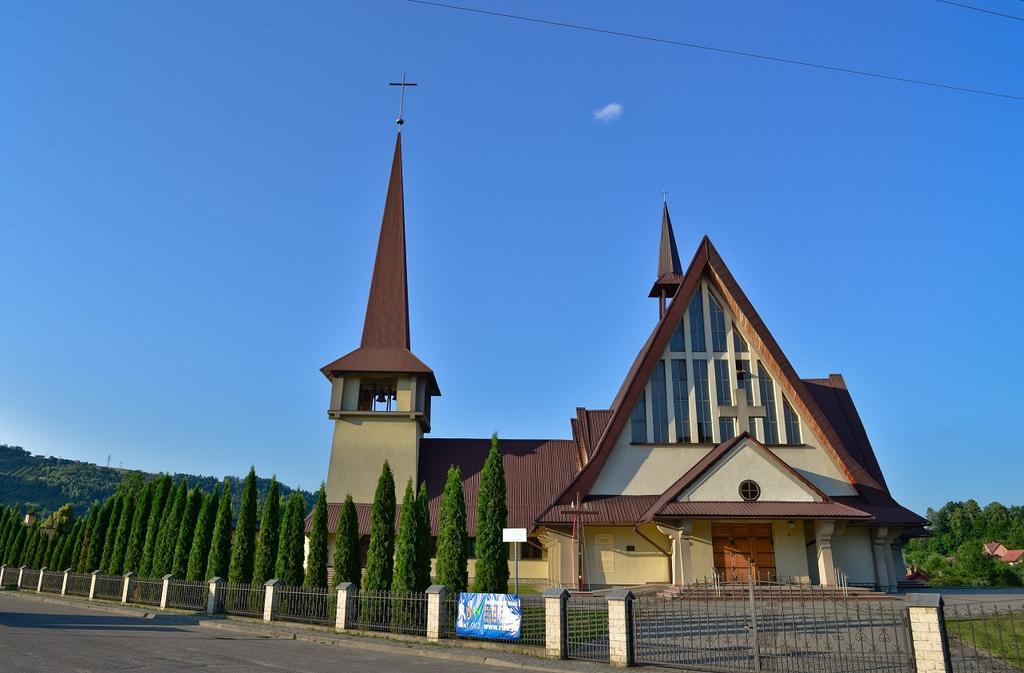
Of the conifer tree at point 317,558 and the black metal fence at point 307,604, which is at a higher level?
the conifer tree at point 317,558

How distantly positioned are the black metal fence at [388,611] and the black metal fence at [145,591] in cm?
937

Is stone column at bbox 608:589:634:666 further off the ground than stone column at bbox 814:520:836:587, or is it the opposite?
stone column at bbox 814:520:836:587

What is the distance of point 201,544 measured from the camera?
22391mm

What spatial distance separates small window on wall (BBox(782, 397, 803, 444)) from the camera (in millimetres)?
24469

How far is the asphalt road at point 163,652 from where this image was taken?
10.9 m

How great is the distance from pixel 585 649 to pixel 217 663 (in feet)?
20.1

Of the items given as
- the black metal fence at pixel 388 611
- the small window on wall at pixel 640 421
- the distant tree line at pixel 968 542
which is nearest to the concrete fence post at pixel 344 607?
the black metal fence at pixel 388 611

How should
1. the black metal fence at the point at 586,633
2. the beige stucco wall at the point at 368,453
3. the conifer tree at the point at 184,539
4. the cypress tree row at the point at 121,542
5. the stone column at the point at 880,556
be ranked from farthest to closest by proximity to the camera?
the beige stucco wall at the point at 368,453 < the cypress tree row at the point at 121,542 < the conifer tree at the point at 184,539 < the stone column at the point at 880,556 < the black metal fence at the point at 586,633

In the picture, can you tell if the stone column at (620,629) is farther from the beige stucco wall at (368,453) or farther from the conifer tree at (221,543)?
the beige stucco wall at (368,453)

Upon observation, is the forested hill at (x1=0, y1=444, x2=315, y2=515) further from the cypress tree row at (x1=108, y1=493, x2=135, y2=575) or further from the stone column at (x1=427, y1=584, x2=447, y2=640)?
the stone column at (x1=427, y1=584, x2=447, y2=640)

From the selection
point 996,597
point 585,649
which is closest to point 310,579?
point 585,649

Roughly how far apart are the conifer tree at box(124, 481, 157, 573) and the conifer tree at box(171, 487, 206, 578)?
3131 mm

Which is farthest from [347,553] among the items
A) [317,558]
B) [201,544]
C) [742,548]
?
[742,548]

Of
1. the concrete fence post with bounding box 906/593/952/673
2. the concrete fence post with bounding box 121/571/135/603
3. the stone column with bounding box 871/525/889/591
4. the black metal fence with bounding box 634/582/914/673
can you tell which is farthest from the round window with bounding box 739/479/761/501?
the concrete fence post with bounding box 121/571/135/603
